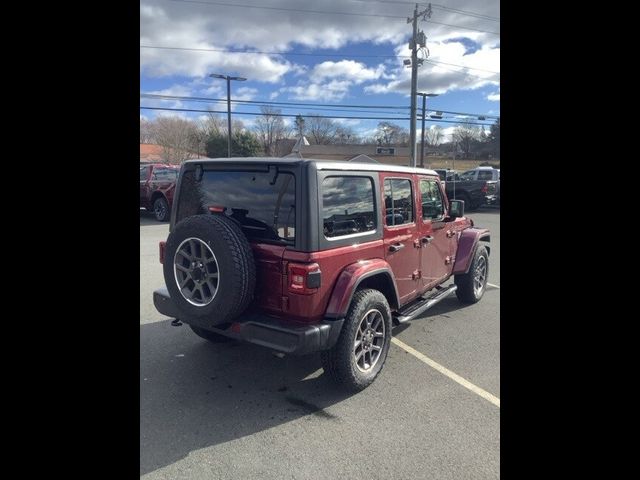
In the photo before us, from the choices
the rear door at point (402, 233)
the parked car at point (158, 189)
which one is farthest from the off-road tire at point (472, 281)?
the parked car at point (158, 189)

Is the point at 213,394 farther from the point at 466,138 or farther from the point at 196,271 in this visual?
the point at 466,138

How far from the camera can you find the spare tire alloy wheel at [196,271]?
289cm

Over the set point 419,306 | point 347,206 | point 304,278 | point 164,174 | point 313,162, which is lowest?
point 419,306

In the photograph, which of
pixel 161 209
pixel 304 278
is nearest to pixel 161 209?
pixel 161 209

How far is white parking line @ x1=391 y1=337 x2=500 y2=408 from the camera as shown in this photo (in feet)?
10.3

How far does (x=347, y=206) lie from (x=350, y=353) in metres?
1.17

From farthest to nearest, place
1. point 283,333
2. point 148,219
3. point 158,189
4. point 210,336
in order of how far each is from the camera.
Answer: point 148,219, point 158,189, point 210,336, point 283,333

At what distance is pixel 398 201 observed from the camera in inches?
152

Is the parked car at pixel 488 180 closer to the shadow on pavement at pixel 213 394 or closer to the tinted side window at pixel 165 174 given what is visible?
the tinted side window at pixel 165 174
